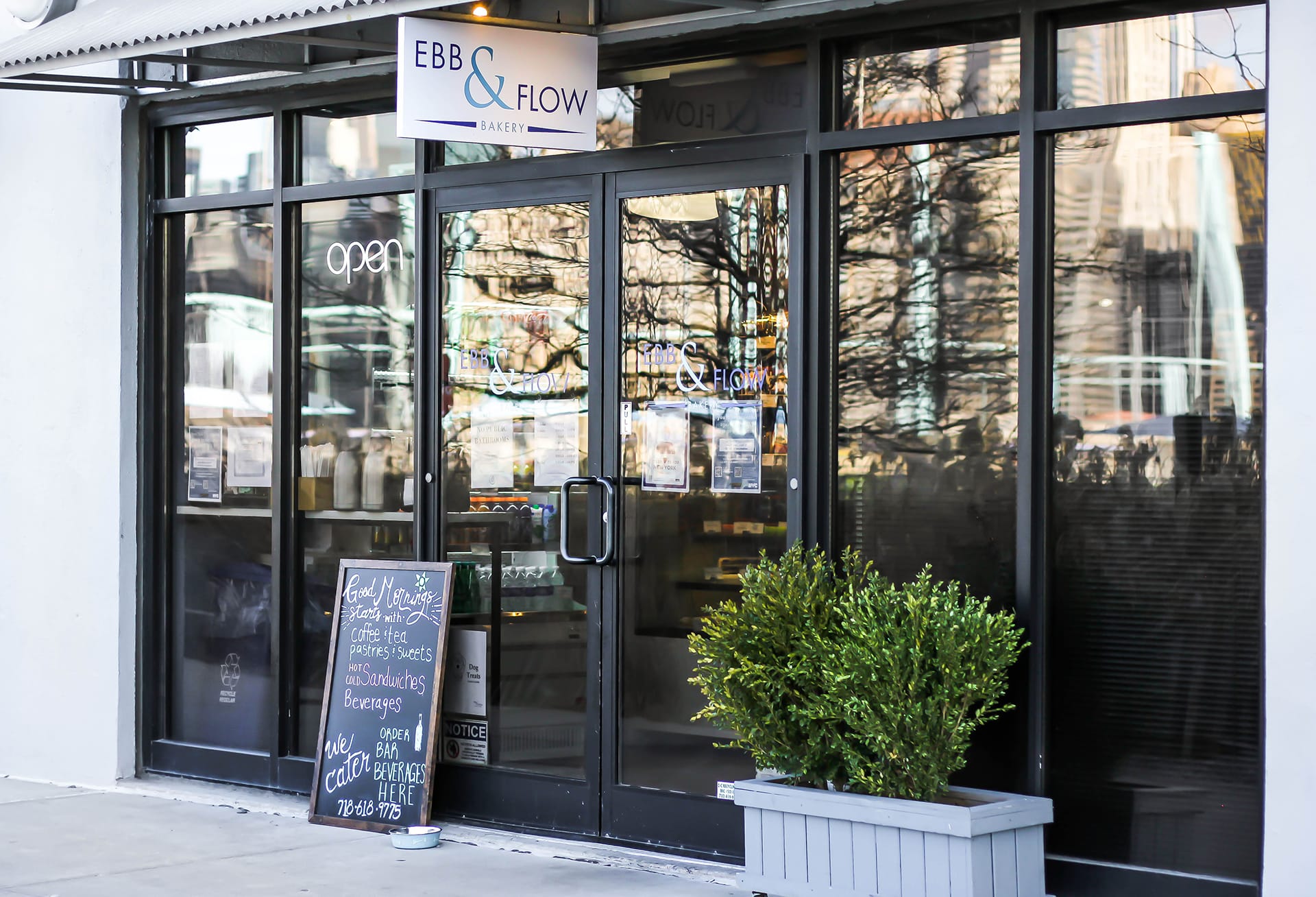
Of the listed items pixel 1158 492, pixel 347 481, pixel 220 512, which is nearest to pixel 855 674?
pixel 1158 492

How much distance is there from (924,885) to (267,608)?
3.93 m

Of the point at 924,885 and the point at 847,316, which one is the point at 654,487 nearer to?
the point at 847,316

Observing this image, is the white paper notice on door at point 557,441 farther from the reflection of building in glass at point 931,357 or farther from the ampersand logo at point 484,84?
the ampersand logo at point 484,84

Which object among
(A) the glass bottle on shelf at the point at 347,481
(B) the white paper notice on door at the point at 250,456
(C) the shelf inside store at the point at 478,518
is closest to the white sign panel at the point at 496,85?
(C) the shelf inside store at the point at 478,518

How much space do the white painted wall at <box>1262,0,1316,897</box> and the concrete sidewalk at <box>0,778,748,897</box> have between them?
194cm

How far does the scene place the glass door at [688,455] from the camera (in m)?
6.25

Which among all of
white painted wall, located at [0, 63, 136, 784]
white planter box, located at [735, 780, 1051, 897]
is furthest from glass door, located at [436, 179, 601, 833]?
white painted wall, located at [0, 63, 136, 784]

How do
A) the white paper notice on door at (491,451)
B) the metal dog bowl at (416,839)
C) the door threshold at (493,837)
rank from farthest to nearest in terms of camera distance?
the white paper notice on door at (491,451)
the metal dog bowl at (416,839)
the door threshold at (493,837)

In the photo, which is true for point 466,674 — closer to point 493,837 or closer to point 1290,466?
point 493,837

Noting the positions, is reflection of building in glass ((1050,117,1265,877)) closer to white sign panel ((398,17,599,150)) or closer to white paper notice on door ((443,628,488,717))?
white sign panel ((398,17,599,150))

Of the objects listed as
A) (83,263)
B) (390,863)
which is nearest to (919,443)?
(390,863)

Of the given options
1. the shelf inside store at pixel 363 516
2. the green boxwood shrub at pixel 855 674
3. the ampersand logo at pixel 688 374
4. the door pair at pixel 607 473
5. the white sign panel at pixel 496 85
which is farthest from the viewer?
the shelf inside store at pixel 363 516

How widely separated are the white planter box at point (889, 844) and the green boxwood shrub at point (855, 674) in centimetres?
12

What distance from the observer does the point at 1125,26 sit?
5.50 metres
